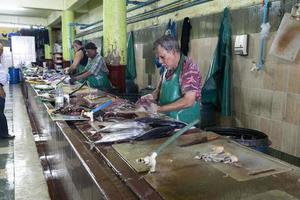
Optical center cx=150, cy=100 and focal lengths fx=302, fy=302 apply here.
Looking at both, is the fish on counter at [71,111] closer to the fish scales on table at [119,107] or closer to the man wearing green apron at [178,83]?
the fish scales on table at [119,107]

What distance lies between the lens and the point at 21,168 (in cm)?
427

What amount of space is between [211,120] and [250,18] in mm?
1502

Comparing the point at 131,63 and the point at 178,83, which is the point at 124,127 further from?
the point at 131,63

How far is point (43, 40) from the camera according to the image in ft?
58.9

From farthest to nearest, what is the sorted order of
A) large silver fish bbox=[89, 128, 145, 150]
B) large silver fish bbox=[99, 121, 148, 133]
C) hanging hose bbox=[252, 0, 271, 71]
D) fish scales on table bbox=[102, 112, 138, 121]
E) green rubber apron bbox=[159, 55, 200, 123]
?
hanging hose bbox=[252, 0, 271, 71] < green rubber apron bbox=[159, 55, 200, 123] < fish scales on table bbox=[102, 112, 138, 121] < large silver fish bbox=[99, 121, 148, 133] < large silver fish bbox=[89, 128, 145, 150]

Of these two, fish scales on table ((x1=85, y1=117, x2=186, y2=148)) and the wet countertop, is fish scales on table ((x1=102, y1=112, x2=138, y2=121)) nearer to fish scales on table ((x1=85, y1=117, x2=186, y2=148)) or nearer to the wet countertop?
fish scales on table ((x1=85, y1=117, x2=186, y2=148))

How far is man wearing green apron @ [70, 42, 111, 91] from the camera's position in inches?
227

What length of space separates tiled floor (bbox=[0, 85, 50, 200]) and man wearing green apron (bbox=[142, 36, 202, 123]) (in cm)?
181

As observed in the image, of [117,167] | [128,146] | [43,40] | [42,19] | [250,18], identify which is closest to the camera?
[117,167]

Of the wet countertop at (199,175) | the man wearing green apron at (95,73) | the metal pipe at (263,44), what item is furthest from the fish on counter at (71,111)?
the man wearing green apron at (95,73)

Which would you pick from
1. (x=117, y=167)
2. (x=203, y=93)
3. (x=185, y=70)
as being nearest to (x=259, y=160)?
(x=117, y=167)

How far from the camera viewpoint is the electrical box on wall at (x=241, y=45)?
3.86 meters

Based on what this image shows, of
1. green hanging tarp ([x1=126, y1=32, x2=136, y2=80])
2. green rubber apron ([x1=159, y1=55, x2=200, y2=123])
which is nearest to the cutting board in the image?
green rubber apron ([x1=159, y1=55, x2=200, y2=123])

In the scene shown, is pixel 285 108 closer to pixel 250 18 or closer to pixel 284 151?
pixel 284 151
